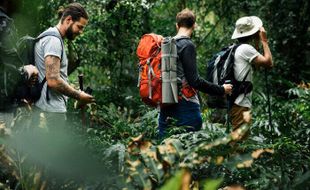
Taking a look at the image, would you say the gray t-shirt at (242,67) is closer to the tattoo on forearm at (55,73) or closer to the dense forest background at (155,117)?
the dense forest background at (155,117)

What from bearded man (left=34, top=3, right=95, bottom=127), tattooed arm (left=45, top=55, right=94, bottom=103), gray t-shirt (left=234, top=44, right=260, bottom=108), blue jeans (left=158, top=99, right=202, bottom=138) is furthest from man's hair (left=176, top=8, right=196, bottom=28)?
tattooed arm (left=45, top=55, right=94, bottom=103)

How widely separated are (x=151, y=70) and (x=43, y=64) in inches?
43.4

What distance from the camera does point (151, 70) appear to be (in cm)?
520

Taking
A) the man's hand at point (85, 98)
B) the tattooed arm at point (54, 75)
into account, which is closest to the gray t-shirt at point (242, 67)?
the man's hand at point (85, 98)

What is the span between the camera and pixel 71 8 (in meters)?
4.66

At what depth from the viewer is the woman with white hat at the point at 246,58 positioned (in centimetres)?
540

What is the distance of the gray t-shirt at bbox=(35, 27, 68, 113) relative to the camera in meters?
4.45

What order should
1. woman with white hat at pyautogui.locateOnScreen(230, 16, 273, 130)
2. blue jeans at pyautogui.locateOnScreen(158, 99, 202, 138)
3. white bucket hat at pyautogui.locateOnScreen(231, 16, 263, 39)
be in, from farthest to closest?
white bucket hat at pyautogui.locateOnScreen(231, 16, 263, 39), woman with white hat at pyautogui.locateOnScreen(230, 16, 273, 130), blue jeans at pyautogui.locateOnScreen(158, 99, 202, 138)

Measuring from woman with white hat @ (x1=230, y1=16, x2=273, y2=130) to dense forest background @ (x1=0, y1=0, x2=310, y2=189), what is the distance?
0.81 feet

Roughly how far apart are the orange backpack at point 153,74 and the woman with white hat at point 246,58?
1.79ft

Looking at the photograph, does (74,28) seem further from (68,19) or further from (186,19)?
(186,19)

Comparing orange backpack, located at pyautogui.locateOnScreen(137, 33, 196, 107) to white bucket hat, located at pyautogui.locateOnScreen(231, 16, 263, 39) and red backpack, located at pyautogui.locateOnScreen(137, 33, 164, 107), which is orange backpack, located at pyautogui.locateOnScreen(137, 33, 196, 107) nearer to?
red backpack, located at pyautogui.locateOnScreen(137, 33, 164, 107)

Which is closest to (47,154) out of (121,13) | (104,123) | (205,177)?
(205,177)

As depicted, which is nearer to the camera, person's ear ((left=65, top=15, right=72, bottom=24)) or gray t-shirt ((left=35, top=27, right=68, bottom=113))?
gray t-shirt ((left=35, top=27, right=68, bottom=113))
